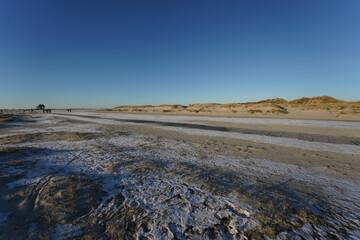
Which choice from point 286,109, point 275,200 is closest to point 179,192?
point 275,200

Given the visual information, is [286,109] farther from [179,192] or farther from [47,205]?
[47,205]

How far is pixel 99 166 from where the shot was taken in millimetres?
5066

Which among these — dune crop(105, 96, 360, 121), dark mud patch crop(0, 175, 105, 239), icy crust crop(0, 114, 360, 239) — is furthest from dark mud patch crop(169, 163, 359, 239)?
dune crop(105, 96, 360, 121)

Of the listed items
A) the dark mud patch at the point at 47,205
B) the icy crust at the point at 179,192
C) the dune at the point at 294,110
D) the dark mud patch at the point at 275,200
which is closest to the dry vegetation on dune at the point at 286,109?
the dune at the point at 294,110

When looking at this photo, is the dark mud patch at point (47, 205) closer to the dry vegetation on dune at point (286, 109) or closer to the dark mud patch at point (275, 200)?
the dark mud patch at point (275, 200)

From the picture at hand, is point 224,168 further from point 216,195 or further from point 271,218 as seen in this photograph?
point 271,218

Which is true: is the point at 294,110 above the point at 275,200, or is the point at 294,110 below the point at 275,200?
above

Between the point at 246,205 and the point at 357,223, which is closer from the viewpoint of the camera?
the point at 357,223

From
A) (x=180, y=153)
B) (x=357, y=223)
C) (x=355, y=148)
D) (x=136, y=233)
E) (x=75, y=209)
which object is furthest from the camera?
(x=355, y=148)

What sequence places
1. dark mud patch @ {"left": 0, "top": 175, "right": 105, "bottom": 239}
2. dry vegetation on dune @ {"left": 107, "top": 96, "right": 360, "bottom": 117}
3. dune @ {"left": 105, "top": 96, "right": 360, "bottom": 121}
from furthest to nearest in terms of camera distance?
dry vegetation on dune @ {"left": 107, "top": 96, "right": 360, "bottom": 117}, dune @ {"left": 105, "top": 96, "right": 360, "bottom": 121}, dark mud patch @ {"left": 0, "top": 175, "right": 105, "bottom": 239}

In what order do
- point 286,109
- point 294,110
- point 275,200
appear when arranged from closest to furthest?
point 275,200
point 294,110
point 286,109

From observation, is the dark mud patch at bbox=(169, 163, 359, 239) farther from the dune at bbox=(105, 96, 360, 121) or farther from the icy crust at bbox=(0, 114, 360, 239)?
the dune at bbox=(105, 96, 360, 121)

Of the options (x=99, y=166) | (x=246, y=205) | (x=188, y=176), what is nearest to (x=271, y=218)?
(x=246, y=205)

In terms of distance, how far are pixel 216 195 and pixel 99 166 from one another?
3.72m
